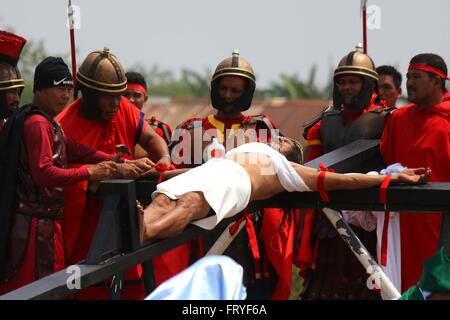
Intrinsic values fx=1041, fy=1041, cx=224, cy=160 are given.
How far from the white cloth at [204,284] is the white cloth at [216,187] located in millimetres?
2274

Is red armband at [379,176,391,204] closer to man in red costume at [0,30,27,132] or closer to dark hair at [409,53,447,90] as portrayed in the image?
dark hair at [409,53,447,90]

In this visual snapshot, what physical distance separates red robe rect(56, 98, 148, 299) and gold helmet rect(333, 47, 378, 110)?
145cm

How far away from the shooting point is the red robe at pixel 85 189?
6.13 m

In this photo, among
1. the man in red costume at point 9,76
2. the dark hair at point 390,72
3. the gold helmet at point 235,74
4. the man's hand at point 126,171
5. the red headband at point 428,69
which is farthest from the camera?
the dark hair at point 390,72

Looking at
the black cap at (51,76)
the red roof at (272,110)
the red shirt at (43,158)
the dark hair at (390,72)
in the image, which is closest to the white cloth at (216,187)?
the red shirt at (43,158)

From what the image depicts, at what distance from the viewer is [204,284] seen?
9.89 feet

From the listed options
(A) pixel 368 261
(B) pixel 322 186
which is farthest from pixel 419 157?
(B) pixel 322 186

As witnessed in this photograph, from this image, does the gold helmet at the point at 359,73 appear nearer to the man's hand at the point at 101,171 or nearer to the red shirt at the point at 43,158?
the man's hand at the point at 101,171

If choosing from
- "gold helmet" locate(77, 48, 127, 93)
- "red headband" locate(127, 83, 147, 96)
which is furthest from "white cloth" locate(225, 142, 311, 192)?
"red headband" locate(127, 83, 147, 96)

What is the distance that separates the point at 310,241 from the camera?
7164 millimetres

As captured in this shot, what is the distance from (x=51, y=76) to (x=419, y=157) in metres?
2.34

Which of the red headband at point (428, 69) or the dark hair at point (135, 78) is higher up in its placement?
the red headband at point (428, 69)
